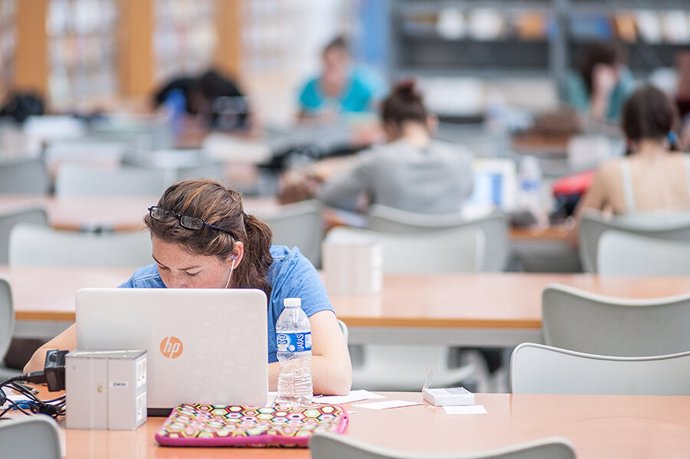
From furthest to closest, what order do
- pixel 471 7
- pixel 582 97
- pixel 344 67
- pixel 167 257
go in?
pixel 471 7, pixel 582 97, pixel 344 67, pixel 167 257

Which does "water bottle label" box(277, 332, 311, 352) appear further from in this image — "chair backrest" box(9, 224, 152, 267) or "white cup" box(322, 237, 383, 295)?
"chair backrest" box(9, 224, 152, 267)

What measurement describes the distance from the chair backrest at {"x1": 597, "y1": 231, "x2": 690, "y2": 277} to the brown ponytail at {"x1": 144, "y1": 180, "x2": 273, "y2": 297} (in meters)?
1.72

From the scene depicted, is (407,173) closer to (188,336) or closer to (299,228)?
(299,228)

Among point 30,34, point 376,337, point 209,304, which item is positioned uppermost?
point 30,34

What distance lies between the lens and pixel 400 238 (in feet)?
14.0

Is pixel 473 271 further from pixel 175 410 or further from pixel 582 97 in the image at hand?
pixel 582 97

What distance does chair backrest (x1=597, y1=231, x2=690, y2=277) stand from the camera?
4.16 meters

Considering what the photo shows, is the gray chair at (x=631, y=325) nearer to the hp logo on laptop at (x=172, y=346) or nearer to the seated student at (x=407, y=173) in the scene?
the hp logo on laptop at (x=172, y=346)

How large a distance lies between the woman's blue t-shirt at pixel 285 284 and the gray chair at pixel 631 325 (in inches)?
25.7

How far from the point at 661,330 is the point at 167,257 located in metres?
1.18

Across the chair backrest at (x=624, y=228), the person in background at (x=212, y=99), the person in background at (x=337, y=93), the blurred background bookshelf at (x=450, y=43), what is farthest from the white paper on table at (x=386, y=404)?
the blurred background bookshelf at (x=450, y=43)

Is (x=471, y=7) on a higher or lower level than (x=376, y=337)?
higher

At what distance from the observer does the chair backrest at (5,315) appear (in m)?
3.19

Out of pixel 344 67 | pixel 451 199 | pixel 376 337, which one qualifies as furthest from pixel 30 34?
pixel 376 337
